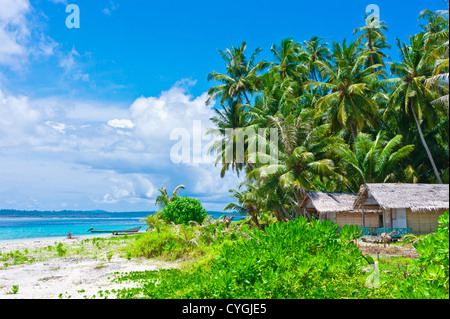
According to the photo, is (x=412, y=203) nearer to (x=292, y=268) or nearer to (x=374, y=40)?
(x=292, y=268)

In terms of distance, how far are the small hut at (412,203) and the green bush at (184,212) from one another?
1111 centimetres

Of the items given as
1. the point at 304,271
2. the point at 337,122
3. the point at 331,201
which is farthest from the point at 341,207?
the point at 304,271

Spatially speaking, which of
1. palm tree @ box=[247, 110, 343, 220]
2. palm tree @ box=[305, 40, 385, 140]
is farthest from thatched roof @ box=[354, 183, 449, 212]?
palm tree @ box=[305, 40, 385, 140]

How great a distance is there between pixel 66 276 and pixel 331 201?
15.3 metres

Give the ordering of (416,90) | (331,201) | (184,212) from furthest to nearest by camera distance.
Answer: (184,212), (416,90), (331,201)

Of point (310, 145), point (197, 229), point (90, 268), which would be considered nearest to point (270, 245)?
point (90, 268)

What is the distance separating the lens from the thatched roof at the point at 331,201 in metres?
20.5

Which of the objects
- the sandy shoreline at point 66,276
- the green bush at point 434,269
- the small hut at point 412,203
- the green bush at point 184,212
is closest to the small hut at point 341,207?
the small hut at point 412,203

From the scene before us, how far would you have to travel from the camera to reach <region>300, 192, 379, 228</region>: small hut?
68.4 feet

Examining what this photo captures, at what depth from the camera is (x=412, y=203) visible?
1764 cm

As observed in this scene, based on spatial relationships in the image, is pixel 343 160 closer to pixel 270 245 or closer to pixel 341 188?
pixel 341 188

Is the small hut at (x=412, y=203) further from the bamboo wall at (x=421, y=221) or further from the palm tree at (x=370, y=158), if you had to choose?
the palm tree at (x=370, y=158)

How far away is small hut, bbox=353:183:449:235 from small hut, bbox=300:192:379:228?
2.16m
